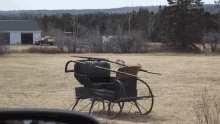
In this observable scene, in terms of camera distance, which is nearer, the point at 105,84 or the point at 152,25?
the point at 105,84

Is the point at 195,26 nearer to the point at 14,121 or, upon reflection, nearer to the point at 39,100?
the point at 39,100

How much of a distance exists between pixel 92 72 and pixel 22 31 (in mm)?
50205

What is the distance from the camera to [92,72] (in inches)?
265

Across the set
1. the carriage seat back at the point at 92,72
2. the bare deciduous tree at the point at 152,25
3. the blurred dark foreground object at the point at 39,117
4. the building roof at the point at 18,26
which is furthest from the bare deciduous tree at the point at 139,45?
the blurred dark foreground object at the point at 39,117

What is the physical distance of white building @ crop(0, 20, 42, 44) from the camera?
174 ft

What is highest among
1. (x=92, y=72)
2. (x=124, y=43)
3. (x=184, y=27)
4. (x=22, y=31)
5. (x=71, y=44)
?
(x=184, y=27)

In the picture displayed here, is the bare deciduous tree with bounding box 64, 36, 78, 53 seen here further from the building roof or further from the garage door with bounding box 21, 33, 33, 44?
the building roof

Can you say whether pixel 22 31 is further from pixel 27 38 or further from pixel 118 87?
pixel 118 87

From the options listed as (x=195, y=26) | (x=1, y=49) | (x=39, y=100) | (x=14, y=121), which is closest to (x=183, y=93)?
(x=39, y=100)

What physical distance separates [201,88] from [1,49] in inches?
→ 877

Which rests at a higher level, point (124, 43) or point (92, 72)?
point (124, 43)

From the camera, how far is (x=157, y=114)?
7176mm

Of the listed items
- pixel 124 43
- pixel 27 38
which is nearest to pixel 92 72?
pixel 124 43

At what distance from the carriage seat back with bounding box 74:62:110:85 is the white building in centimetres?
Result: 4844
